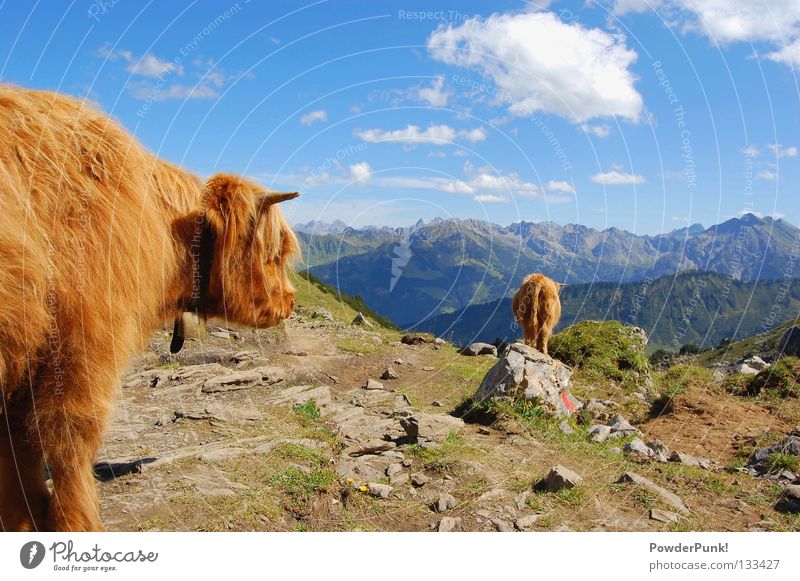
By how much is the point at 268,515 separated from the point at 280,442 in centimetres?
206

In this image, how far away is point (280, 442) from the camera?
23.4 ft

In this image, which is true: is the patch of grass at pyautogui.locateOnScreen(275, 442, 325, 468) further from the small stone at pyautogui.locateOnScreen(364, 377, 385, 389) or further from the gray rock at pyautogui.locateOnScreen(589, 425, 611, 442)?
the small stone at pyautogui.locateOnScreen(364, 377, 385, 389)

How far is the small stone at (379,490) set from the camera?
590 centimetres

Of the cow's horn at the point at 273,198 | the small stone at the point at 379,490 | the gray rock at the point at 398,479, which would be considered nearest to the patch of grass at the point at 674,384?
the gray rock at the point at 398,479

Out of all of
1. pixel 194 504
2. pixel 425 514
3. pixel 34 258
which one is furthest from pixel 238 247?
pixel 425 514

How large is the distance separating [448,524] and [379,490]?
109 centimetres

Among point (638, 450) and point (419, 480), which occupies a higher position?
point (419, 480)

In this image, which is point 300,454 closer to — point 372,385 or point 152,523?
point 152,523

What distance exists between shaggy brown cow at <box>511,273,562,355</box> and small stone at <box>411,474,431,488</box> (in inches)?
483

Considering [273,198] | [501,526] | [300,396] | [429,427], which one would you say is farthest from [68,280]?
[300,396]

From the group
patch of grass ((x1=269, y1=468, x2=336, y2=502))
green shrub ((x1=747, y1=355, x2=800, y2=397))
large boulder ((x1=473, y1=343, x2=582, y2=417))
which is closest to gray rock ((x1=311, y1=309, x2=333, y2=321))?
large boulder ((x1=473, y1=343, x2=582, y2=417))

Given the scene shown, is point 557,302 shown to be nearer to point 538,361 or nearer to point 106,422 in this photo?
point 538,361

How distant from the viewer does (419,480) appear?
20.6 ft

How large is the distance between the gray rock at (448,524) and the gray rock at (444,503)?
26 cm
